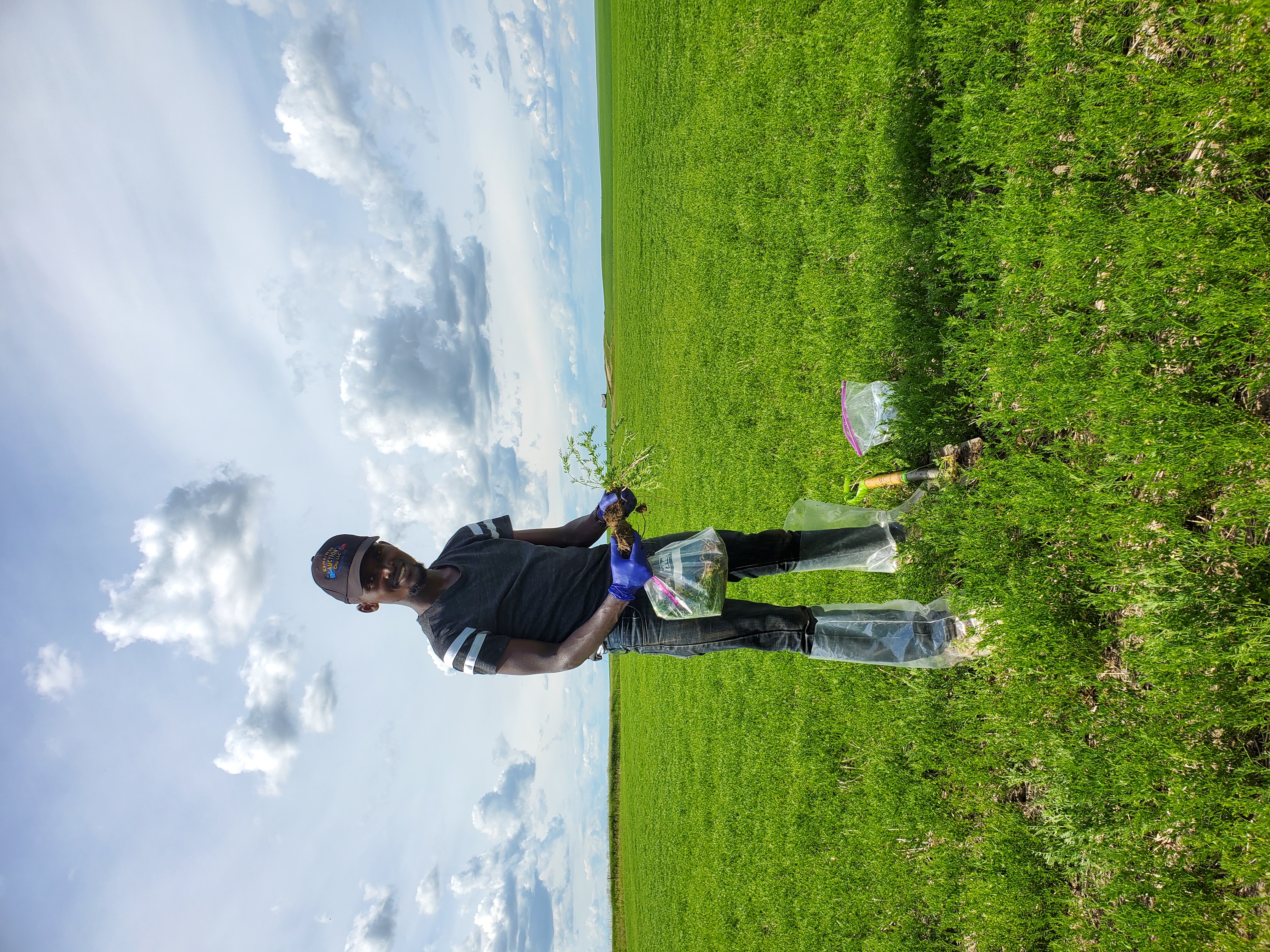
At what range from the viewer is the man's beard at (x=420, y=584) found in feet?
9.93

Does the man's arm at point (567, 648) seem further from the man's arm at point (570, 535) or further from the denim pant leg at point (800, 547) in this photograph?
the man's arm at point (570, 535)

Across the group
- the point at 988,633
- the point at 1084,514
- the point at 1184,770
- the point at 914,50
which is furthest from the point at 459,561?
the point at 914,50

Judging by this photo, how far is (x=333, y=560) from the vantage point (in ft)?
9.86

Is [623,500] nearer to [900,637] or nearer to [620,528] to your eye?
[620,528]

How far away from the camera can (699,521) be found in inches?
Answer: 291

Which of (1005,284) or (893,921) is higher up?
(1005,284)

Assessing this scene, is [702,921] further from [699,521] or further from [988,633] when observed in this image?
[988,633]

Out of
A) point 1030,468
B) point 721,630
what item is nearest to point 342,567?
point 721,630

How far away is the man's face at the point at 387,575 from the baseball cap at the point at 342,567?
3 cm

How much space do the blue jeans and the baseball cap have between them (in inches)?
53.8

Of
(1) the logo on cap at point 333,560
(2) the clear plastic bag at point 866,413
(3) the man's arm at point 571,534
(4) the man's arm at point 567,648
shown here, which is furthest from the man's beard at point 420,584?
(2) the clear plastic bag at point 866,413

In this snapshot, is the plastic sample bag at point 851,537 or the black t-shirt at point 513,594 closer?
the black t-shirt at point 513,594

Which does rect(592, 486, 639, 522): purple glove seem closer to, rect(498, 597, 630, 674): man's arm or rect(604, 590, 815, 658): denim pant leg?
rect(498, 597, 630, 674): man's arm

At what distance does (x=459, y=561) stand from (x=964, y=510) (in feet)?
8.88
